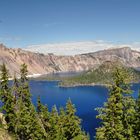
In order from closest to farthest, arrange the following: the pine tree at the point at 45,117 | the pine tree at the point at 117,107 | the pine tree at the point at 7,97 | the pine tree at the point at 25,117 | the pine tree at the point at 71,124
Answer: the pine tree at the point at 117,107, the pine tree at the point at 71,124, the pine tree at the point at 25,117, the pine tree at the point at 7,97, the pine tree at the point at 45,117

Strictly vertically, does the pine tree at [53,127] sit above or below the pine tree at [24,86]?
below

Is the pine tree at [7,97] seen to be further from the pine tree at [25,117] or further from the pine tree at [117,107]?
the pine tree at [117,107]

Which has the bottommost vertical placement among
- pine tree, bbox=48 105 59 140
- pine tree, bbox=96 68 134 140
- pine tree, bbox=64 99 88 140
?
pine tree, bbox=48 105 59 140

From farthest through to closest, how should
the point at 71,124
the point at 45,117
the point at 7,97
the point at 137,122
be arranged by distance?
the point at 45,117
the point at 7,97
the point at 71,124
the point at 137,122

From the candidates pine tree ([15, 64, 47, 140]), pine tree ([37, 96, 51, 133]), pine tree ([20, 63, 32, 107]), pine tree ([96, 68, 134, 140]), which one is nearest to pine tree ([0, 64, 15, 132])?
pine tree ([15, 64, 47, 140])

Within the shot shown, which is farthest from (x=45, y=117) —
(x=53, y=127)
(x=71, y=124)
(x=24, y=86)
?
(x=71, y=124)

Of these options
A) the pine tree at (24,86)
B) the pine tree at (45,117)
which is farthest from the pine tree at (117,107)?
the pine tree at (45,117)

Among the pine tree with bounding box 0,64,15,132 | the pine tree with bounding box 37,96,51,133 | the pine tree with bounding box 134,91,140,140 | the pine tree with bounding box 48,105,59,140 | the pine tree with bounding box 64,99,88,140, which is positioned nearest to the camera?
the pine tree with bounding box 134,91,140,140

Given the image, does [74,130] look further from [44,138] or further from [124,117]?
[44,138]

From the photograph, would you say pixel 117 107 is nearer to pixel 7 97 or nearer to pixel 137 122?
pixel 137 122

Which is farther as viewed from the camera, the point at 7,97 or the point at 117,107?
the point at 7,97

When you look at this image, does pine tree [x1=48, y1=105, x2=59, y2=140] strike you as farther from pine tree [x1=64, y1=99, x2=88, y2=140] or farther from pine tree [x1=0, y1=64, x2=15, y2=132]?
pine tree [x1=64, y1=99, x2=88, y2=140]

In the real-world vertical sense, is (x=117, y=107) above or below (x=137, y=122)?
above

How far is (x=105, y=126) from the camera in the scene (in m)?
35.2
